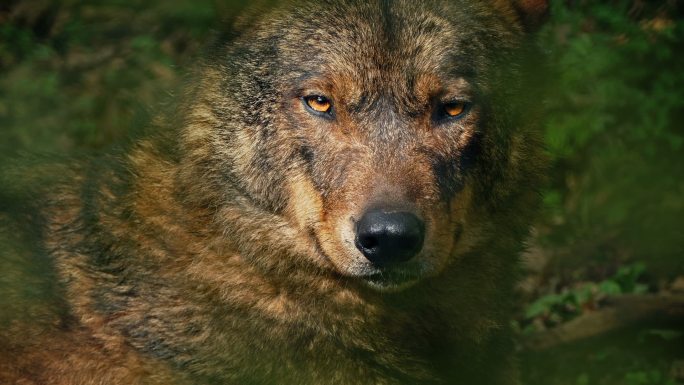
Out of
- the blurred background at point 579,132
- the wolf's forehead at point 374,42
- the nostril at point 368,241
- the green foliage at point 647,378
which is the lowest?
the green foliage at point 647,378

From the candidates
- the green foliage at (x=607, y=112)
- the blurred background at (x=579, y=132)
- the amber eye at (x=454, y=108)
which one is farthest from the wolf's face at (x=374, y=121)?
the green foliage at (x=607, y=112)

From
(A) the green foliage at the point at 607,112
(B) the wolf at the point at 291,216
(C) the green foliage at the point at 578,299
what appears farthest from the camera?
(A) the green foliage at the point at 607,112

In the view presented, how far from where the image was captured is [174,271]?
13.8ft

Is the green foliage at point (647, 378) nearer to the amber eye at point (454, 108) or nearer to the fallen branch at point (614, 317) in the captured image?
the fallen branch at point (614, 317)

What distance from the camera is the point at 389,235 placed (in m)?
3.60

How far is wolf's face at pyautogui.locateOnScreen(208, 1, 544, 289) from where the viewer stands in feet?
12.6

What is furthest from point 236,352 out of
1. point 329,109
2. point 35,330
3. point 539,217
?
point 539,217

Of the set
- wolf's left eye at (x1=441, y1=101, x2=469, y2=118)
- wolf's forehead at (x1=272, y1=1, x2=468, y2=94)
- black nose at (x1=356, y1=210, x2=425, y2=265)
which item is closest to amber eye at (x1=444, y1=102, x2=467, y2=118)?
wolf's left eye at (x1=441, y1=101, x2=469, y2=118)

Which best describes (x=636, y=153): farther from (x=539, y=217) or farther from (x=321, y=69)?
(x=321, y=69)

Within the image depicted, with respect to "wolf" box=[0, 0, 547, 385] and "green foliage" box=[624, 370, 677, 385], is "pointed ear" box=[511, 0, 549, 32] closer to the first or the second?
"wolf" box=[0, 0, 547, 385]

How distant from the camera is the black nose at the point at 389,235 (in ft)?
11.8

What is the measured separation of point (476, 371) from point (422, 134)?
122 centimetres

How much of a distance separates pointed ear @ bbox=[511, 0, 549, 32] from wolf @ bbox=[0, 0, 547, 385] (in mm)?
155

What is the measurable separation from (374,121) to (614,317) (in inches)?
97.1
